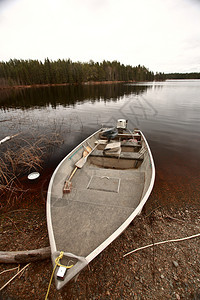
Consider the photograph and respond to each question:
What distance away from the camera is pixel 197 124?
1639cm

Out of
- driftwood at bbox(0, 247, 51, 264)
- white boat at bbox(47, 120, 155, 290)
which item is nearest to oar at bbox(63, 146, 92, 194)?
white boat at bbox(47, 120, 155, 290)

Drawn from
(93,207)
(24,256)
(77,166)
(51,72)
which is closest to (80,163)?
(77,166)

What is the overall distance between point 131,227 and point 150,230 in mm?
642

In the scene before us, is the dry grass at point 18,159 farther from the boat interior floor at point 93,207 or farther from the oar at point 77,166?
the boat interior floor at point 93,207

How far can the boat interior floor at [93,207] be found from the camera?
3365 mm

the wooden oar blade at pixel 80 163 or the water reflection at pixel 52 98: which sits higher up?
the water reflection at pixel 52 98

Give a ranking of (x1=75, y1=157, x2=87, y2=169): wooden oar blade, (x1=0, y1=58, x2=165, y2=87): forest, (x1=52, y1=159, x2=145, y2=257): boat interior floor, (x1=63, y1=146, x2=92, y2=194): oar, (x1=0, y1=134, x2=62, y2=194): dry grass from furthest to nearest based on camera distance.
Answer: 1. (x1=0, y1=58, x2=165, y2=87): forest
2. (x1=0, y1=134, x2=62, y2=194): dry grass
3. (x1=75, y1=157, x2=87, y2=169): wooden oar blade
4. (x1=63, y1=146, x2=92, y2=194): oar
5. (x1=52, y1=159, x2=145, y2=257): boat interior floor

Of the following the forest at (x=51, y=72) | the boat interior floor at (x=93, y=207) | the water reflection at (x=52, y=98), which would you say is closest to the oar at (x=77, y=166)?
the boat interior floor at (x=93, y=207)

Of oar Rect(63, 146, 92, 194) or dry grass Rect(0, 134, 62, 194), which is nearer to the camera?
oar Rect(63, 146, 92, 194)

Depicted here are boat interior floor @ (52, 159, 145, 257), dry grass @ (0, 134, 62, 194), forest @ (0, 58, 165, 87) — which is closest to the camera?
boat interior floor @ (52, 159, 145, 257)

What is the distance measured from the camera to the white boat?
294 cm

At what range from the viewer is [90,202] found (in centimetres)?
459

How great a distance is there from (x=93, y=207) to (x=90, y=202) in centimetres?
33

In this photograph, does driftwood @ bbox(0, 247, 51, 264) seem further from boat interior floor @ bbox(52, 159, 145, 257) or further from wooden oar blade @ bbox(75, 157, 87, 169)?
wooden oar blade @ bbox(75, 157, 87, 169)
